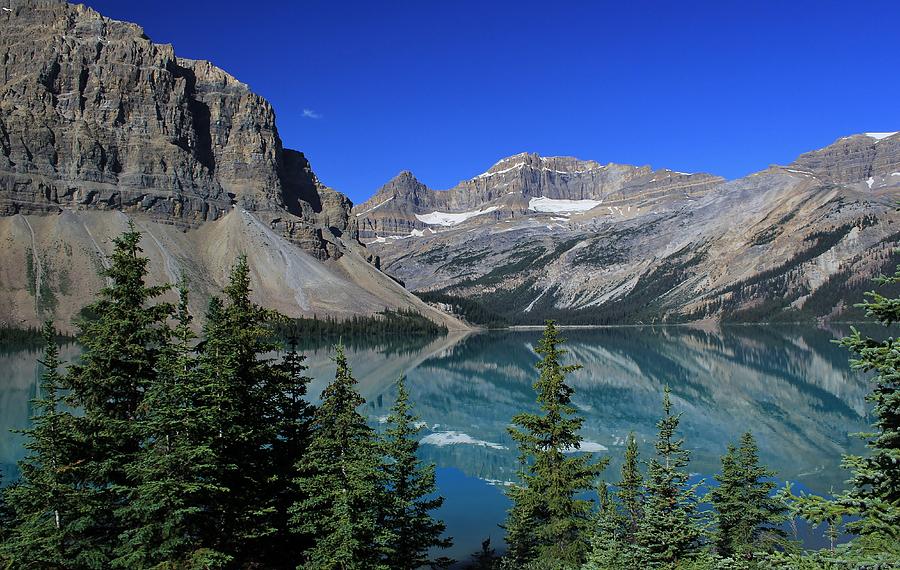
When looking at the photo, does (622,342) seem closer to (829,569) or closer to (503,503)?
(503,503)

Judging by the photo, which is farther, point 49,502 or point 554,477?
point 554,477

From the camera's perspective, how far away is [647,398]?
79125 millimetres

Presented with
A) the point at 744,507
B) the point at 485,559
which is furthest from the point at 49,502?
the point at 744,507

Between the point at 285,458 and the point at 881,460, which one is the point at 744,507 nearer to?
the point at 881,460

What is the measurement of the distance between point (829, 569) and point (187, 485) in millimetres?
10782

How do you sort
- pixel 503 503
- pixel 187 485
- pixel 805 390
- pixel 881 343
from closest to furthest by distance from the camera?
pixel 881 343
pixel 187 485
pixel 503 503
pixel 805 390

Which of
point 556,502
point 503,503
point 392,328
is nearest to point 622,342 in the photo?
point 392,328

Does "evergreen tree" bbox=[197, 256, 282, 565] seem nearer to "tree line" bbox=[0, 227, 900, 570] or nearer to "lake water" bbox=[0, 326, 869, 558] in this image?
"tree line" bbox=[0, 227, 900, 570]

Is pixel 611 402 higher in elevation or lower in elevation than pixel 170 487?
lower

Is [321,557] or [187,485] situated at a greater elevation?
[187,485]

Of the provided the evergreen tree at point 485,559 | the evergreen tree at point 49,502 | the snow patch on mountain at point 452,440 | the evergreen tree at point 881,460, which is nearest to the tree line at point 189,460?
the evergreen tree at point 49,502

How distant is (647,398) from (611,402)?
659cm

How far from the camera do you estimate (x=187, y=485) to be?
12.2 m

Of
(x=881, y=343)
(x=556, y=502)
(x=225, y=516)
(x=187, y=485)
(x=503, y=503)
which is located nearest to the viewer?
(x=881, y=343)
